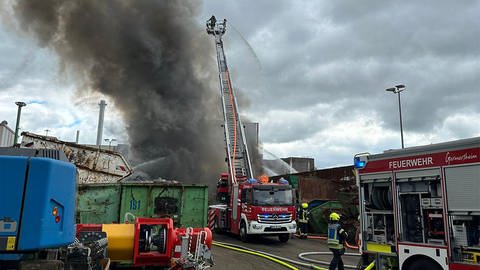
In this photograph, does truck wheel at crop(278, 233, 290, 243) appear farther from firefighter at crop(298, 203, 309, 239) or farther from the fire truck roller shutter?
the fire truck roller shutter

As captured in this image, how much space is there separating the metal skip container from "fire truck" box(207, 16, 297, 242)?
2821 millimetres

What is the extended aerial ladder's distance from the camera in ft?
60.7

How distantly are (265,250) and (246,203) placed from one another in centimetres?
244

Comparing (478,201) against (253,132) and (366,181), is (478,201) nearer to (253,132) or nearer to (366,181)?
(366,181)

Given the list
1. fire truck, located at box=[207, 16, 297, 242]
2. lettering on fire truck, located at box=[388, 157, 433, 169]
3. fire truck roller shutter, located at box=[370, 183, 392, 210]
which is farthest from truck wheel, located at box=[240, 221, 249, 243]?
lettering on fire truck, located at box=[388, 157, 433, 169]

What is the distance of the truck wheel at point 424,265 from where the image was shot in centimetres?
617

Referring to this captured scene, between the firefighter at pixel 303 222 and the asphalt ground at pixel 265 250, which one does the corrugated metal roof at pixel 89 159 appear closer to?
the asphalt ground at pixel 265 250

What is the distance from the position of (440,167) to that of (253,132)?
17.7m

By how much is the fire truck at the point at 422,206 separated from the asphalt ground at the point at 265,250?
99.5 inches

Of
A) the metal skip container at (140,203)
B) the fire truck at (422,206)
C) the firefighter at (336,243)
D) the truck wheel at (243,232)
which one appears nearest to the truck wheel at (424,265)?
the fire truck at (422,206)

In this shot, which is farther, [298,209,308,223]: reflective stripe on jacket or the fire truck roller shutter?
[298,209,308,223]: reflective stripe on jacket

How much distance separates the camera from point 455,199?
19.6 feet

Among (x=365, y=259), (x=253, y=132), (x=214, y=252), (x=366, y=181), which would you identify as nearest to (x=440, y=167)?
(x=366, y=181)

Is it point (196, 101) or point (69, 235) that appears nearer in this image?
point (69, 235)
